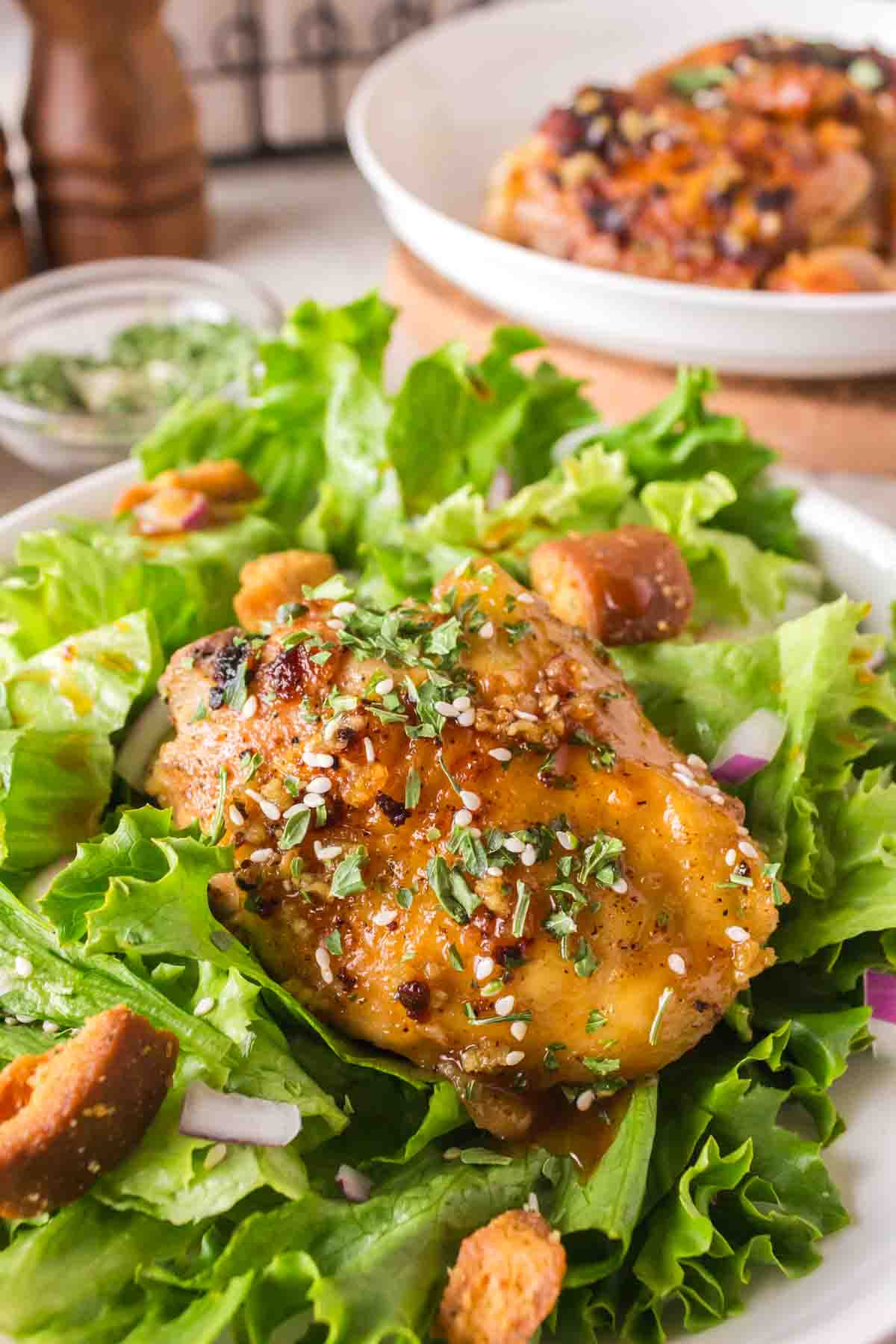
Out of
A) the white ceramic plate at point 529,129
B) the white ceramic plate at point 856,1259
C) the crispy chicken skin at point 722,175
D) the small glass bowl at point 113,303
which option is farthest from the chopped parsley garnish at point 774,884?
the small glass bowl at point 113,303

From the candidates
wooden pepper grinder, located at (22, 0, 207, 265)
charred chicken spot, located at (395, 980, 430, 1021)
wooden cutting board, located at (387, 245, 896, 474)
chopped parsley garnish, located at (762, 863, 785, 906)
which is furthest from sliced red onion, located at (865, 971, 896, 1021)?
wooden pepper grinder, located at (22, 0, 207, 265)

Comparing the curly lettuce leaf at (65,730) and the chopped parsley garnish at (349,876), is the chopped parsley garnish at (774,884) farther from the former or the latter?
the curly lettuce leaf at (65,730)

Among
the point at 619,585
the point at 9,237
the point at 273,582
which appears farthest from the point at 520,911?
the point at 9,237

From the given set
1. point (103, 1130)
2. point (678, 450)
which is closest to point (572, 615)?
point (678, 450)

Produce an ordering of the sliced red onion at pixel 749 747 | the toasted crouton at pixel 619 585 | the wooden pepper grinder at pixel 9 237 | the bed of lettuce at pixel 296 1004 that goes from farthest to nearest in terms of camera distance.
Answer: the wooden pepper grinder at pixel 9 237
the toasted crouton at pixel 619 585
the sliced red onion at pixel 749 747
the bed of lettuce at pixel 296 1004

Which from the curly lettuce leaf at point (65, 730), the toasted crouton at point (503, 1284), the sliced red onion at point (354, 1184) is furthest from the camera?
the curly lettuce leaf at point (65, 730)

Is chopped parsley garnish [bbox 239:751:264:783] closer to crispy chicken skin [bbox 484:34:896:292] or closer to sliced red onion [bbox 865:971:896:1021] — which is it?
sliced red onion [bbox 865:971:896:1021]
